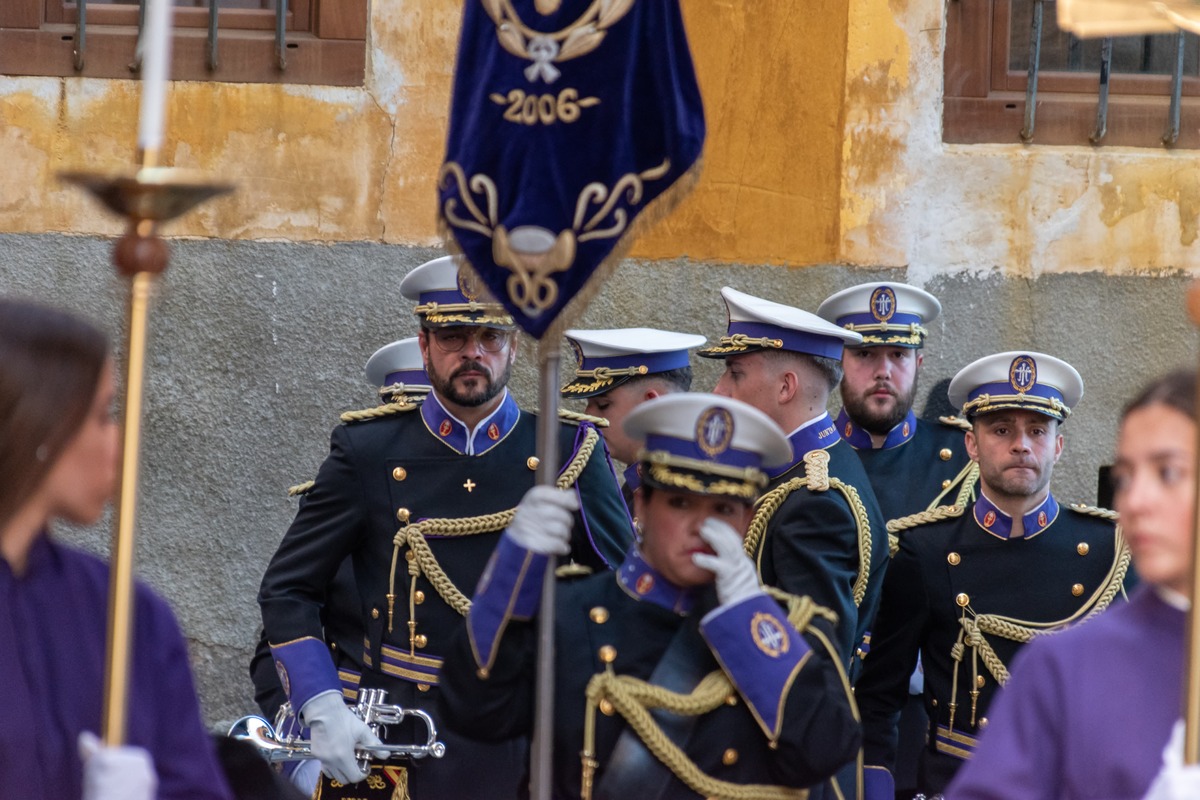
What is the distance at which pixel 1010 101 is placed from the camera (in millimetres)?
7621

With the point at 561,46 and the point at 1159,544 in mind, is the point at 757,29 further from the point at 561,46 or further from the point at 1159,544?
the point at 1159,544

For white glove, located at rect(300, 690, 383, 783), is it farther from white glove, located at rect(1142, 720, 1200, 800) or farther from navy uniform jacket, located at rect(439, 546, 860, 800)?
white glove, located at rect(1142, 720, 1200, 800)

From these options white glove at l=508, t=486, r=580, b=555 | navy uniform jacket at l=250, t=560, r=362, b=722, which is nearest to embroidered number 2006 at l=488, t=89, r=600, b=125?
white glove at l=508, t=486, r=580, b=555

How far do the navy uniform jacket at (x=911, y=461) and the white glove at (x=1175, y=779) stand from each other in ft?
12.3

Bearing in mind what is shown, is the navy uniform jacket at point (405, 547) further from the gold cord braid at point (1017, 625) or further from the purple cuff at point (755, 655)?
the purple cuff at point (755, 655)

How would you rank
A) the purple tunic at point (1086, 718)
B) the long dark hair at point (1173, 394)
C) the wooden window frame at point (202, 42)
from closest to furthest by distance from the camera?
1. the purple tunic at point (1086, 718)
2. the long dark hair at point (1173, 394)
3. the wooden window frame at point (202, 42)

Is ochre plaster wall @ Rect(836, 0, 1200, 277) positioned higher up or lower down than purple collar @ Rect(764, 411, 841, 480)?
higher up

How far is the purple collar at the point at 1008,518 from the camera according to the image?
5508 millimetres

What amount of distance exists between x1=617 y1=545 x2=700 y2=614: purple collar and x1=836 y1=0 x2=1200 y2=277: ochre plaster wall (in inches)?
153

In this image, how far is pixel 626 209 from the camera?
153 inches

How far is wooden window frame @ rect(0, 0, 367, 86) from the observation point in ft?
22.8

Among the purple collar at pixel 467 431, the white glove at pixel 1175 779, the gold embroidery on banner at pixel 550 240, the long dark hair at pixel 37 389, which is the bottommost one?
the white glove at pixel 1175 779

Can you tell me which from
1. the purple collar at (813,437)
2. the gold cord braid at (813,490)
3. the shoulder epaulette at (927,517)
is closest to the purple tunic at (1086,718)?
the gold cord braid at (813,490)

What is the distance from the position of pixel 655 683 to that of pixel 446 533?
1.48 m
